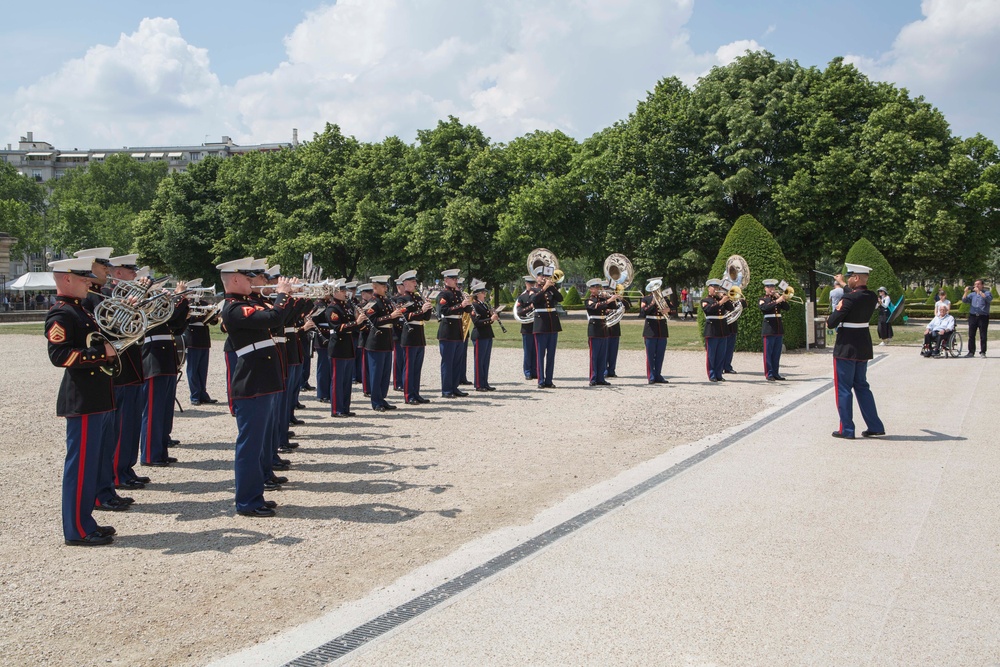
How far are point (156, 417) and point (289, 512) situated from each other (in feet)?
8.87

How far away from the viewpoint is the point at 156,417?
8.38 meters

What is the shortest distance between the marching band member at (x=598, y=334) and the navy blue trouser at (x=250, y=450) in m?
9.20

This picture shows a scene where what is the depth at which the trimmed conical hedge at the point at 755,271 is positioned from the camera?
68.8 ft

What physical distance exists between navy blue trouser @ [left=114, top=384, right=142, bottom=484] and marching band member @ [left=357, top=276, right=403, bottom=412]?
4675mm

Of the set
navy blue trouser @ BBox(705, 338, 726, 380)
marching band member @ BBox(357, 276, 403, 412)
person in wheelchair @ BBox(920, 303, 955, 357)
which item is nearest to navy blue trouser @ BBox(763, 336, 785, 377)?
navy blue trouser @ BBox(705, 338, 726, 380)

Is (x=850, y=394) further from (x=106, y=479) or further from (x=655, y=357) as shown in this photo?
(x=106, y=479)

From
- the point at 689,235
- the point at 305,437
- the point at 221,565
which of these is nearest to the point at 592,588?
the point at 221,565

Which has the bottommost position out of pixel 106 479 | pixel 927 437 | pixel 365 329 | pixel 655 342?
pixel 106 479

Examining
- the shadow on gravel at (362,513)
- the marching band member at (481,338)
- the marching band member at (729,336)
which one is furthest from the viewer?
the marching band member at (729,336)

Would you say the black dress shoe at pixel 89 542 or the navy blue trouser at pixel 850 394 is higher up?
the navy blue trouser at pixel 850 394

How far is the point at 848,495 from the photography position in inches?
266

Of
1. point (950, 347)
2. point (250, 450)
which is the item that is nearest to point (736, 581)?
point (250, 450)

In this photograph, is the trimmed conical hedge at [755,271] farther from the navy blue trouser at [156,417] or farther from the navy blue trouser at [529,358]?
the navy blue trouser at [156,417]

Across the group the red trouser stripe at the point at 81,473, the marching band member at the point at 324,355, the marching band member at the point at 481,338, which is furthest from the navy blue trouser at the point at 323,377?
the red trouser stripe at the point at 81,473
